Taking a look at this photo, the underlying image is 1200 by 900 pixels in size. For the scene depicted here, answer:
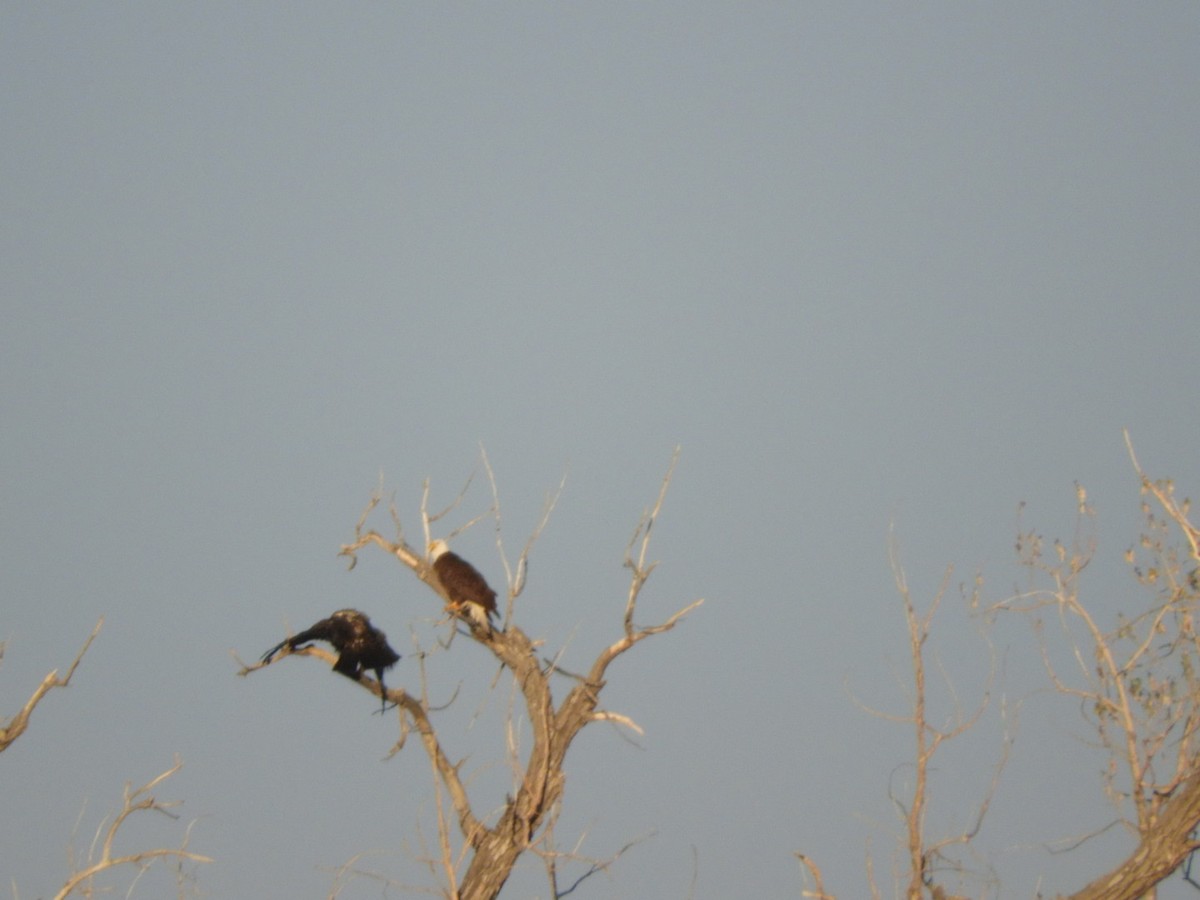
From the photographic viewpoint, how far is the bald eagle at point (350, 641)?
20.2ft

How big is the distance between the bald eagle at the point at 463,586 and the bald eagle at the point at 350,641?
2.10ft

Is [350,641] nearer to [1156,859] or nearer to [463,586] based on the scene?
[463,586]

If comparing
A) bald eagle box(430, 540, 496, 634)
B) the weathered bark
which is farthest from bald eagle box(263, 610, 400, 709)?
the weathered bark

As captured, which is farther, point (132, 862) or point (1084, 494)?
point (1084, 494)

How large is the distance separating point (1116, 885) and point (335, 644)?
139 inches

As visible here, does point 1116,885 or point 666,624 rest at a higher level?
point 666,624

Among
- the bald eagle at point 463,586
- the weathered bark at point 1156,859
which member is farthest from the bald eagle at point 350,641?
the weathered bark at point 1156,859

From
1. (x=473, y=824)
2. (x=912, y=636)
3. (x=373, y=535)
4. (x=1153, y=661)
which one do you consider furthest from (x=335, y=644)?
(x=1153, y=661)

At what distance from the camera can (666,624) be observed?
5520mm

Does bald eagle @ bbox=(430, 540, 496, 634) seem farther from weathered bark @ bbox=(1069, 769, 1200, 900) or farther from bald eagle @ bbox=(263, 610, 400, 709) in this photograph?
weathered bark @ bbox=(1069, 769, 1200, 900)

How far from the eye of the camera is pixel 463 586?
23.1 feet

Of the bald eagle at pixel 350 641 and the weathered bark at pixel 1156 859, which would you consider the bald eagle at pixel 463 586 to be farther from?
the weathered bark at pixel 1156 859

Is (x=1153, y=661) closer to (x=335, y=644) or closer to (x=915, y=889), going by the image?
(x=915, y=889)

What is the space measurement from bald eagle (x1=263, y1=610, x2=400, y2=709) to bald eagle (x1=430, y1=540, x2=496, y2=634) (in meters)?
0.64
